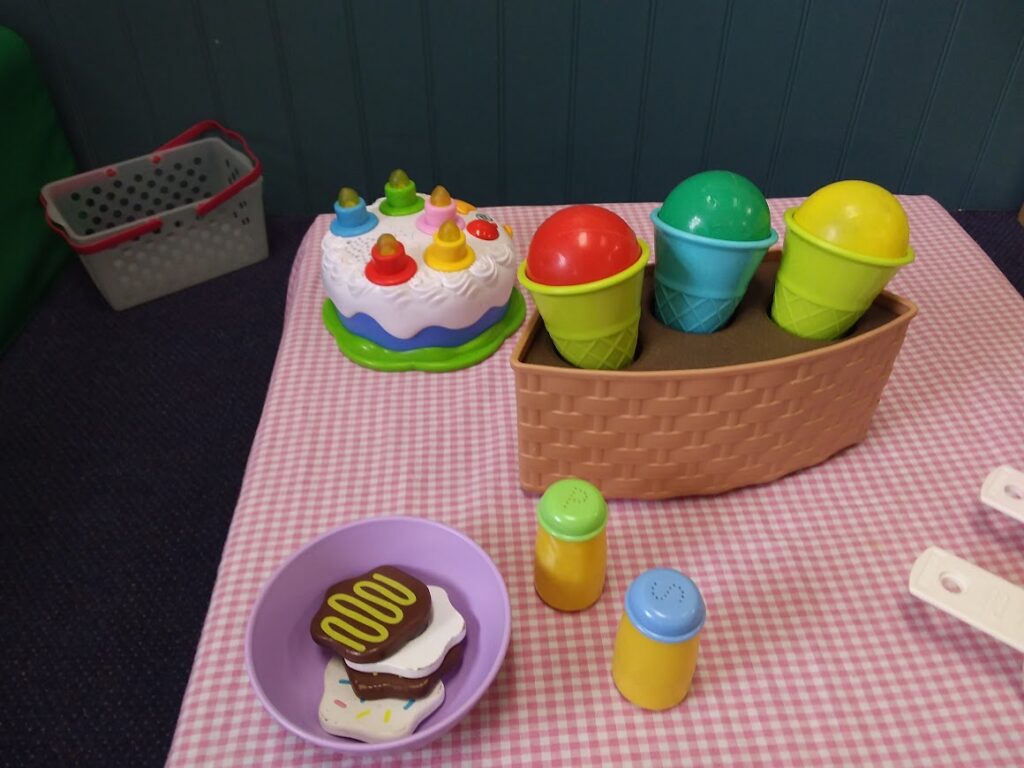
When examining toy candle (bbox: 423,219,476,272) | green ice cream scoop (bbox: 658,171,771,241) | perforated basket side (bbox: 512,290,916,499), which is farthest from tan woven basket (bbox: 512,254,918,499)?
toy candle (bbox: 423,219,476,272)

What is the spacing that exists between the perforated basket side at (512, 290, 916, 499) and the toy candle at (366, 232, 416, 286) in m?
0.23

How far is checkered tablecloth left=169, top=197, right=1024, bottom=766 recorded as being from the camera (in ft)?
1.74

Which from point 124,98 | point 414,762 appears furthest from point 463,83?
point 414,762

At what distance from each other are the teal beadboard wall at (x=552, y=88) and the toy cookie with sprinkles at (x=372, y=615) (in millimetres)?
1286

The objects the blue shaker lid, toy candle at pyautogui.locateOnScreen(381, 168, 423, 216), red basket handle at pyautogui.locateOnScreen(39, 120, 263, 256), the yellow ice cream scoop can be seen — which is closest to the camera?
the blue shaker lid

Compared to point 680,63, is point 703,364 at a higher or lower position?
higher

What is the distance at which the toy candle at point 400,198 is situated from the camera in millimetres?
938

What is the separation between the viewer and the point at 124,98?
1639 mm

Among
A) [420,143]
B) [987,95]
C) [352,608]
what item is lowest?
[420,143]

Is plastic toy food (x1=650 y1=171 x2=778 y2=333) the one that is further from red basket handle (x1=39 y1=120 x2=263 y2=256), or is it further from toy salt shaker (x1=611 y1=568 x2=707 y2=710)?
red basket handle (x1=39 y1=120 x2=263 y2=256)

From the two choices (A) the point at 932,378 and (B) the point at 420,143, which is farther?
(B) the point at 420,143

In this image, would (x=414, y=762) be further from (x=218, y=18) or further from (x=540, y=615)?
(x=218, y=18)

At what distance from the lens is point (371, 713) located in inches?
21.1

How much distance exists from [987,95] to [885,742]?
5.37 feet
